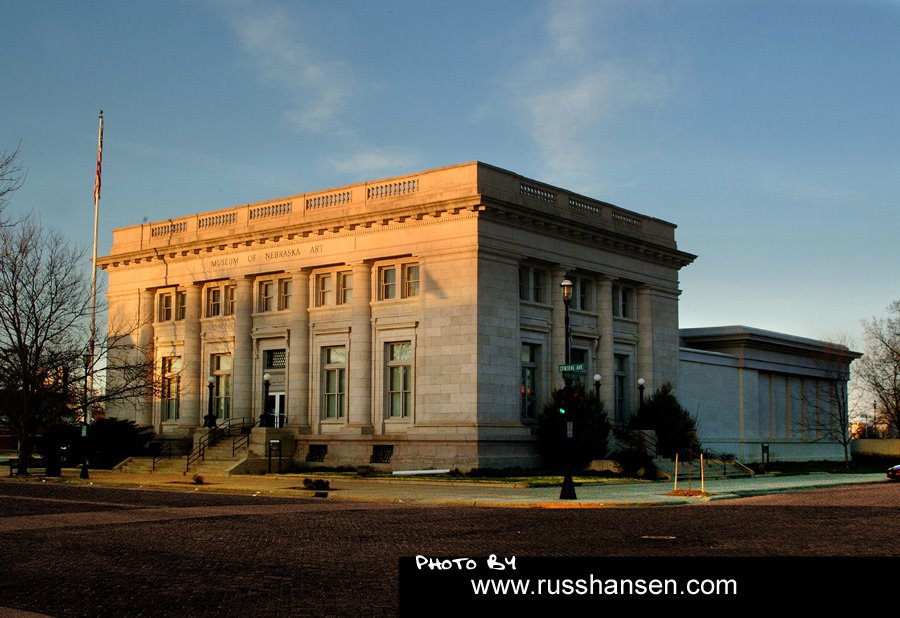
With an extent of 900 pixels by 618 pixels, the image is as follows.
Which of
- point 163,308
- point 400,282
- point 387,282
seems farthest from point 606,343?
point 163,308

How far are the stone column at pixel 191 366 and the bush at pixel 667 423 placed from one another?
24017 millimetres

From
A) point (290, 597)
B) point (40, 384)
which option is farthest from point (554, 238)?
point (290, 597)

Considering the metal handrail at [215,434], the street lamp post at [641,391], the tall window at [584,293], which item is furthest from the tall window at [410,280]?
the street lamp post at [641,391]

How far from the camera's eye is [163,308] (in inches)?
2432

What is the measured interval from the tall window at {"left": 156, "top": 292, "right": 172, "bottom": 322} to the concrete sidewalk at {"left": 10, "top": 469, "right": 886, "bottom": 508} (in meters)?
14.3

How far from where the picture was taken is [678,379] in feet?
193

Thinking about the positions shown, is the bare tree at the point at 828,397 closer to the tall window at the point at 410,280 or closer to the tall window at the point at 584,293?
the tall window at the point at 584,293

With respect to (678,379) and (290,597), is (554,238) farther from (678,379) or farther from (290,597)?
(290,597)

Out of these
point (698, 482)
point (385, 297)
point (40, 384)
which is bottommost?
point (698, 482)

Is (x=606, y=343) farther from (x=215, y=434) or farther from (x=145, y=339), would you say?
(x=145, y=339)

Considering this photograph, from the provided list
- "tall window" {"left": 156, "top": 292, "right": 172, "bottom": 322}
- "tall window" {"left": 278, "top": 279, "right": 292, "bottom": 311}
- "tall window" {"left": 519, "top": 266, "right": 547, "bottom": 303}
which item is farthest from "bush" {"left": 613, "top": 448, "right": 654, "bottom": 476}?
"tall window" {"left": 156, "top": 292, "right": 172, "bottom": 322}

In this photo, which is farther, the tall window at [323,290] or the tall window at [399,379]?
the tall window at [323,290]

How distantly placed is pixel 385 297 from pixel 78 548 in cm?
3341

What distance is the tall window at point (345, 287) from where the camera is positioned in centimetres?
5275
